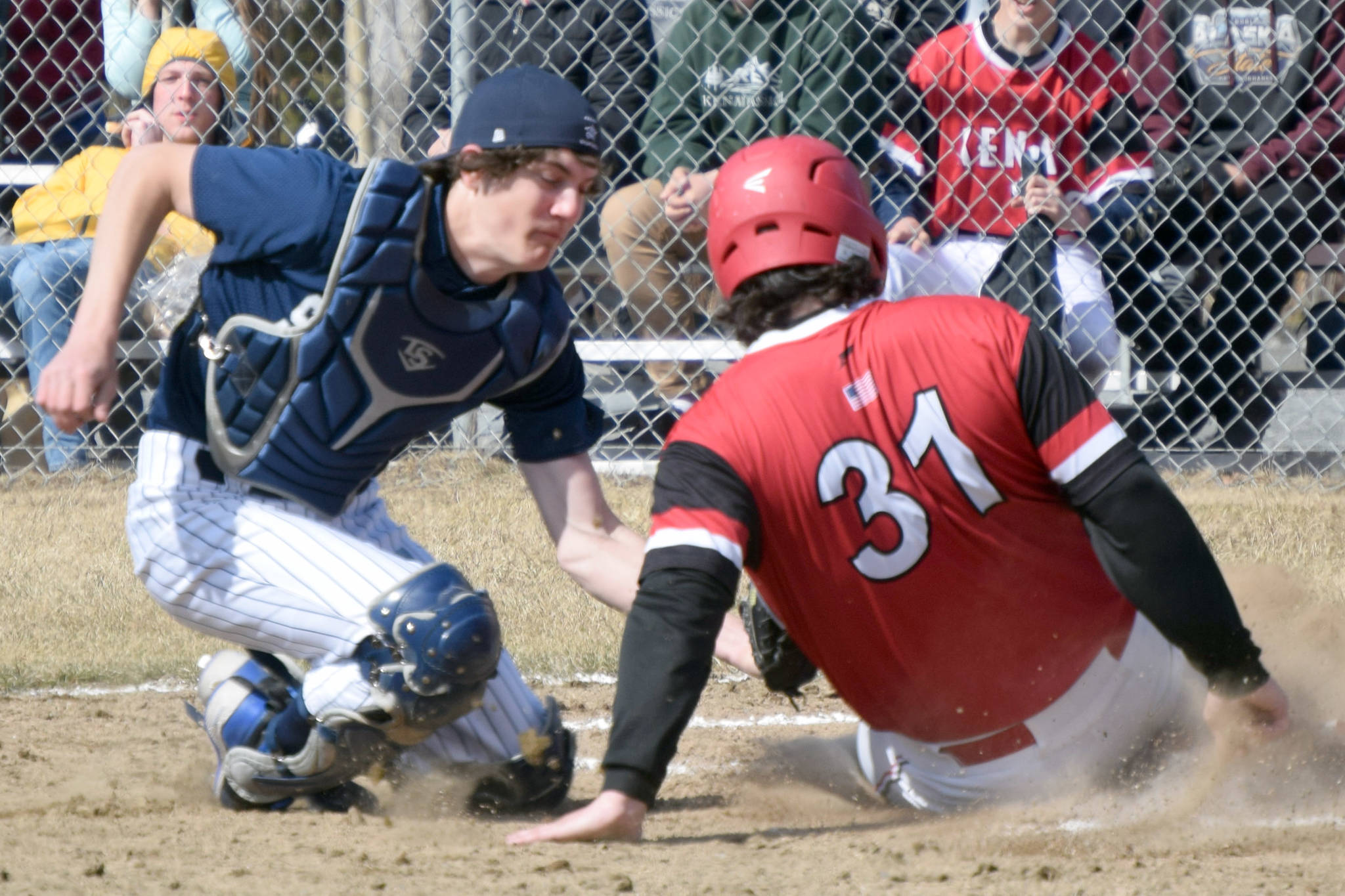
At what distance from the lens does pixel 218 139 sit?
6449mm

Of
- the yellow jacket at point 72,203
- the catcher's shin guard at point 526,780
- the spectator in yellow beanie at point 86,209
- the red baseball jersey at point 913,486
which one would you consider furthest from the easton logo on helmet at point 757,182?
A: the yellow jacket at point 72,203

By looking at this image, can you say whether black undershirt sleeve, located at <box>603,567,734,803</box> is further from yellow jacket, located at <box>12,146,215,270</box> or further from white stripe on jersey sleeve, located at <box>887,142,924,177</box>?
yellow jacket, located at <box>12,146,215,270</box>

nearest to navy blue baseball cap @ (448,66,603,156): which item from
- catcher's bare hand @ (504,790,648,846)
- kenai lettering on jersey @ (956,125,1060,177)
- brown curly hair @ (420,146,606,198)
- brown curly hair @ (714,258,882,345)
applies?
brown curly hair @ (420,146,606,198)

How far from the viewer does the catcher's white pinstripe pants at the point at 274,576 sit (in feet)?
9.77

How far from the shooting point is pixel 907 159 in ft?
20.0

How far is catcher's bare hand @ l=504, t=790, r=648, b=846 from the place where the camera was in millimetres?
2477

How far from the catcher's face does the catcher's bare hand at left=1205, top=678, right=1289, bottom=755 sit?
152cm

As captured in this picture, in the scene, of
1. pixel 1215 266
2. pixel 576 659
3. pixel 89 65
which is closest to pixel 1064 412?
pixel 576 659

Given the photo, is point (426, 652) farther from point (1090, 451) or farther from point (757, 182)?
point (1090, 451)

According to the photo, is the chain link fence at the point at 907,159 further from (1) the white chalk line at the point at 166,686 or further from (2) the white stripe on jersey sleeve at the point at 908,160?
(1) the white chalk line at the point at 166,686

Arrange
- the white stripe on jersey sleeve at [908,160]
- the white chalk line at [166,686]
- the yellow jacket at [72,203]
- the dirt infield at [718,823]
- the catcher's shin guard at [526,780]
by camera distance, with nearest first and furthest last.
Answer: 1. the dirt infield at [718,823]
2. the catcher's shin guard at [526,780]
3. the white chalk line at [166,686]
4. the white stripe on jersey sleeve at [908,160]
5. the yellow jacket at [72,203]

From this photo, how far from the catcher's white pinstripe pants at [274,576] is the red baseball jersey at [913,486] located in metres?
0.77

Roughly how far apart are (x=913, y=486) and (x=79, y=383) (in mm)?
1478

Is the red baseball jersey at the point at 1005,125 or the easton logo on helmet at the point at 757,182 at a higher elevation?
the easton logo on helmet at the point at 757,182
